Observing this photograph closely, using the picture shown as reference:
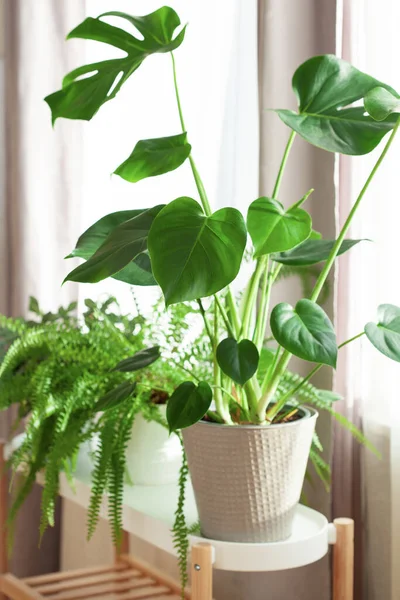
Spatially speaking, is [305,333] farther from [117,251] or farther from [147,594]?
[147,594]

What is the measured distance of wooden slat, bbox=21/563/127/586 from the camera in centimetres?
160

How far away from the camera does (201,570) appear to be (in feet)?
3.32

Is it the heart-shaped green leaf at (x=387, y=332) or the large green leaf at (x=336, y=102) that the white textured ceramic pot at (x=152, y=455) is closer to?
the heart-shaped green leaf at (x=387, y=332)

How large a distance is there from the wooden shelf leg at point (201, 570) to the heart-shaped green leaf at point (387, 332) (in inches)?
12.8

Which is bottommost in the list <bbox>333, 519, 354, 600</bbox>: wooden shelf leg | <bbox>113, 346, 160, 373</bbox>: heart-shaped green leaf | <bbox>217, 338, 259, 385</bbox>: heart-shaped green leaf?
<bbox>333, 519, 354, 600</bbox>: wooden shelf leg

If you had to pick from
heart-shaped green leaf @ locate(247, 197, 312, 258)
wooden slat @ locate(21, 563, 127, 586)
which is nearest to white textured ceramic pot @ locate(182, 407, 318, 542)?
heart-shaped green leaf @ locate(247, 197, 312, 258)

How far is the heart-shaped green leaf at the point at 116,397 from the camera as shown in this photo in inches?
40.7

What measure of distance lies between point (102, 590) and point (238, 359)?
830 mm

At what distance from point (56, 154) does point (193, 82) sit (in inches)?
14.2

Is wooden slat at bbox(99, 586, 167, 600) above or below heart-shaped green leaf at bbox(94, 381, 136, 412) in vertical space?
below

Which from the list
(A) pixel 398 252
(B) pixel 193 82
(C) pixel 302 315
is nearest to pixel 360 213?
(A) pixel 398 252

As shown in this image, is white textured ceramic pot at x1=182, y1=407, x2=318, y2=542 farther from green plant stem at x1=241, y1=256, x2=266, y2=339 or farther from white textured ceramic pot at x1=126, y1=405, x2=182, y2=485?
white textured ceramic pot at x1=126, y1=405, x2=182, y2=485

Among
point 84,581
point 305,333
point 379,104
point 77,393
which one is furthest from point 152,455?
point 379,104

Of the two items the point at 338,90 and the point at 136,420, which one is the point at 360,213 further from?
the point at 136,420
